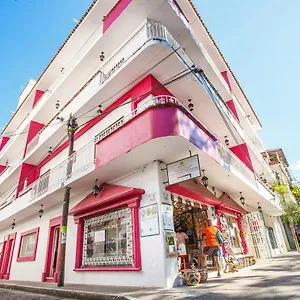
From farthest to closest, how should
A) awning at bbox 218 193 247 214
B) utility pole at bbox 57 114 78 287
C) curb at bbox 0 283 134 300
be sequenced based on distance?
awning at bbox 218 193 247 214, utility pole at bbox 57 114 78 287, curb at bbox 0 283 134 300

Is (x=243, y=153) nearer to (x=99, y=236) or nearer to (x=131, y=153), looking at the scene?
(x=131, y=153)

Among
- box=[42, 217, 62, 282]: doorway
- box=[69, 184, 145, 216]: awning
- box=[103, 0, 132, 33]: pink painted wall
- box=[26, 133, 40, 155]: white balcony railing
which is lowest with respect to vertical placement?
box=[42, 217, 62, 282]: doorway

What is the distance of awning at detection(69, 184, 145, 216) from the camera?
700 cm

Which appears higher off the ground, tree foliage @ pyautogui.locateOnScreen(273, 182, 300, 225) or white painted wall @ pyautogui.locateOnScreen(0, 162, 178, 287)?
tree foliage @ pyautogui.locateOnScreen(273, 182, 300, 225)

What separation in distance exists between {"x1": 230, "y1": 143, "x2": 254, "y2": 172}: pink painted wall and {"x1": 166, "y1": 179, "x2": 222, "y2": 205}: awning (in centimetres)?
422

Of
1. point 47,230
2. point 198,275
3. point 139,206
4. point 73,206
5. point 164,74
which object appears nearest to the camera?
point 198,275

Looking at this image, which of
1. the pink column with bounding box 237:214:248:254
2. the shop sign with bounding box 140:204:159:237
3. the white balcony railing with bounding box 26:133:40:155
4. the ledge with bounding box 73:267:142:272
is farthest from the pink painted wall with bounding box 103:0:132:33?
the pink column with bounding box 237:214:248:254

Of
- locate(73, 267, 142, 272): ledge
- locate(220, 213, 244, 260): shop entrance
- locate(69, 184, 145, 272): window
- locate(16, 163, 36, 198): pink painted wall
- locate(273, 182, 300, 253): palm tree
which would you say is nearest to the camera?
locate(73, 267, 142, 272): ledge

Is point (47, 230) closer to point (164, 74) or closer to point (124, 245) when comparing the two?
point (124, 245)

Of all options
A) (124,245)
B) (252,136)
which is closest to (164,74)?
(124,245)

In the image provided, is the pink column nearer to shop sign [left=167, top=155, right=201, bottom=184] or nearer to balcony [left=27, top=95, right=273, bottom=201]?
balcony [left=27, top=95, right=273, bottom=201]

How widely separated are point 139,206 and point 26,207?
25.0 ft

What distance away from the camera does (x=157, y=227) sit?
6137 millimetres

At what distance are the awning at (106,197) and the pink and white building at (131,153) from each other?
48 millimetres
